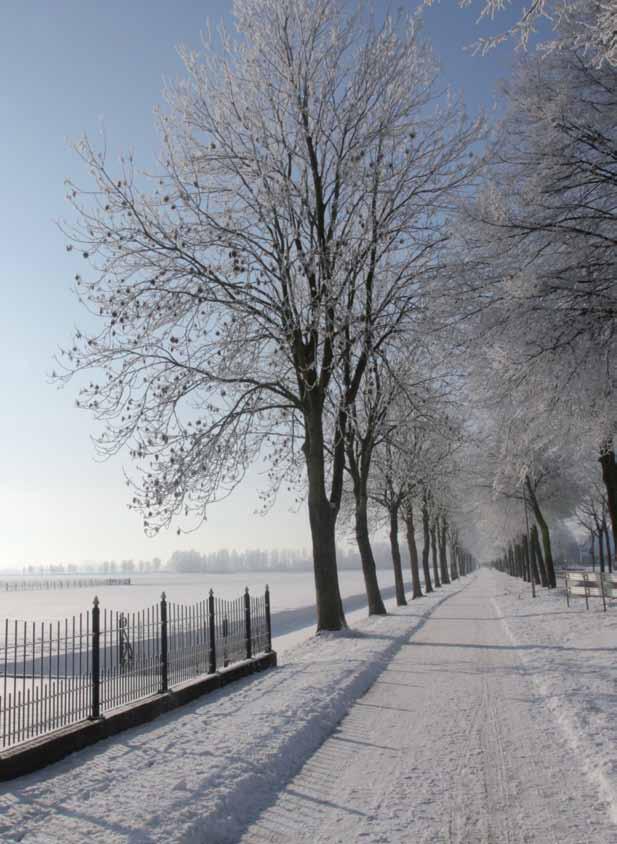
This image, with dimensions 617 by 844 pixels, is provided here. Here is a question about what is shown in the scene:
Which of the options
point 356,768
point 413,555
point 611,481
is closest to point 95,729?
point 356,768

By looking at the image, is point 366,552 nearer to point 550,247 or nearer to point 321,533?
point 321,533

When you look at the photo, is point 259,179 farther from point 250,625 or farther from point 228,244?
point 250,625

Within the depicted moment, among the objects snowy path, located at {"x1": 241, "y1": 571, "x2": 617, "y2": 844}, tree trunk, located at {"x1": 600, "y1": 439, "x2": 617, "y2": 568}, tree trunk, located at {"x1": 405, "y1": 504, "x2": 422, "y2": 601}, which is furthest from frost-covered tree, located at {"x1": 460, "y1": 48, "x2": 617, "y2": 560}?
tree trunk, located at {"x1": 405, "y1": 504, "x2": 422, "y2": 601}

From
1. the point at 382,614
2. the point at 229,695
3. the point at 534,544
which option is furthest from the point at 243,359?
the point at 534,544

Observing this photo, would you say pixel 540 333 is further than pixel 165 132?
No

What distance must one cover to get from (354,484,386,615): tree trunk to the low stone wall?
42.3 ft

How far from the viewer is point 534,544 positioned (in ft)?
145

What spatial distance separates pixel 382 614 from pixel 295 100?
1762cm

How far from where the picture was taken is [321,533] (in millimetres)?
18375

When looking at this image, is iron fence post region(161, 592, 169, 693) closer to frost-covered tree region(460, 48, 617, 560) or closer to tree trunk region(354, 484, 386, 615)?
frost-covered tree region(460, 48, 617, 560)

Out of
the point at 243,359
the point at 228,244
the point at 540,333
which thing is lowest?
the point at 540,333

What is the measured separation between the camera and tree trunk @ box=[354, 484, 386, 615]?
25375mm

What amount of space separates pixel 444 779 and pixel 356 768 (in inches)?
34.5

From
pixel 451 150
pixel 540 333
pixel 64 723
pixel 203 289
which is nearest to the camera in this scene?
pixel 64 723
